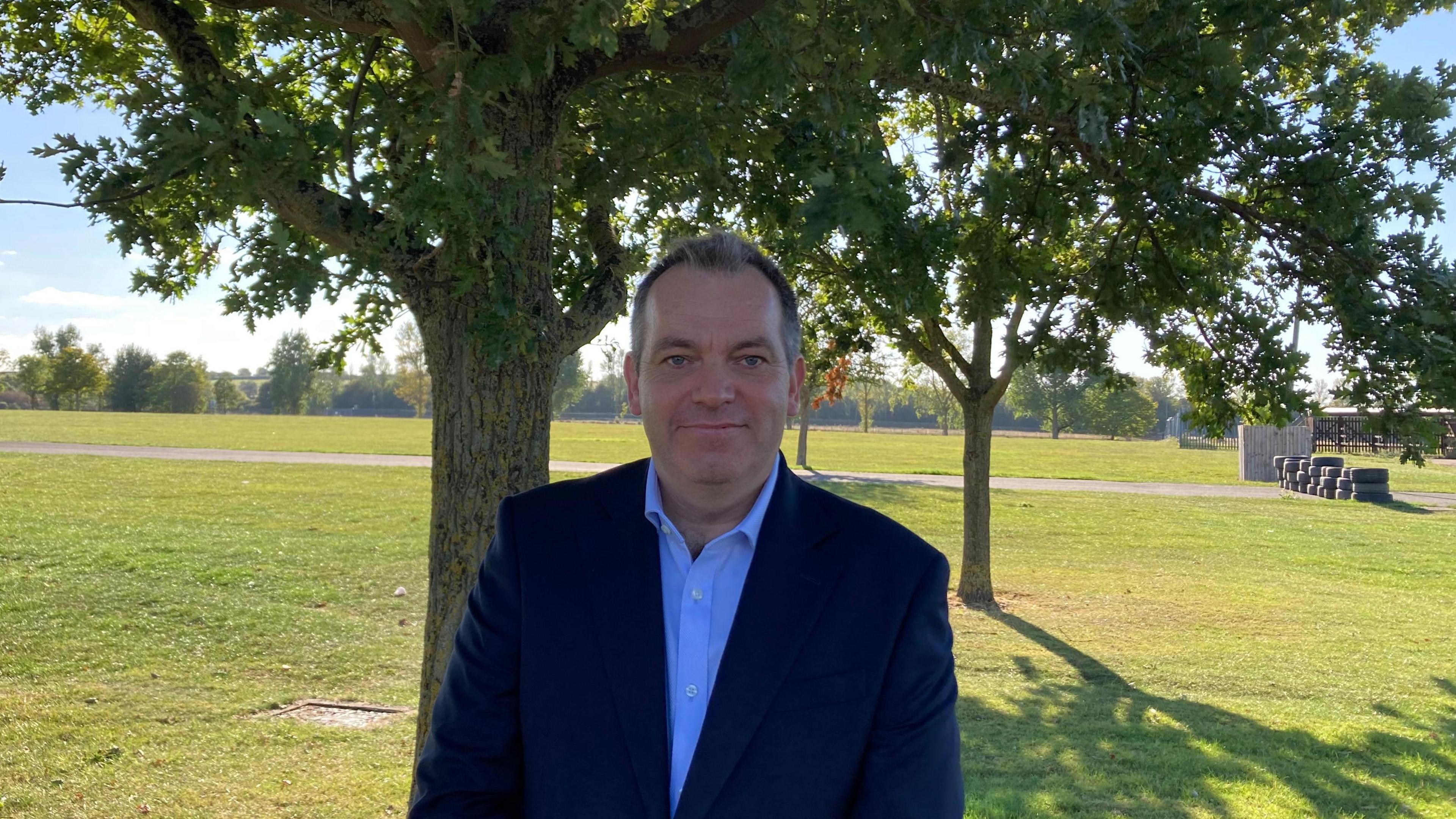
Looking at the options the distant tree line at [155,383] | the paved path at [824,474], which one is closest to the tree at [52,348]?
the distant tree line at [155,383]

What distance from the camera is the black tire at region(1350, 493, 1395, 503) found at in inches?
1001

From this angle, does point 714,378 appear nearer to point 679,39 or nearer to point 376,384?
point 679,39

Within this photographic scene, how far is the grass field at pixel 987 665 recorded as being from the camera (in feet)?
21.0

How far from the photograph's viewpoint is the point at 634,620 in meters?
2.18

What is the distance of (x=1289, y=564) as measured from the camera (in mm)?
16375

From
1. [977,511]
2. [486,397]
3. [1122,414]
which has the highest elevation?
[1122,414]

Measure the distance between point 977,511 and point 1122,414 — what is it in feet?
276

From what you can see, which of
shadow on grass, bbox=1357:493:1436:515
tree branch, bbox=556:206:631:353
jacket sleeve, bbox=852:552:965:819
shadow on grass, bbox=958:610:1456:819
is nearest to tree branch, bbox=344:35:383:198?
tree branch, bbox=556:206:631:353

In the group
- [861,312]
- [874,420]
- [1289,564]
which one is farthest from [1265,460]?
[874,420]

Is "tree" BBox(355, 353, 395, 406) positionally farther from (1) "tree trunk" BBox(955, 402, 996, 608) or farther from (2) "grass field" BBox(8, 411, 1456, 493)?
(1) "tree trunk" BBox(955, 402, 996, 608)

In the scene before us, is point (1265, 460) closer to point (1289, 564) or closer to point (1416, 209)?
point (1289, 564)

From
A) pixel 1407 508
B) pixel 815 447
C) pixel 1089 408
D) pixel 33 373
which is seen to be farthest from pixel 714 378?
pixel 33 373

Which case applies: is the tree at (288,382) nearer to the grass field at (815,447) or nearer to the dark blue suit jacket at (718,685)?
the grass field at (815,447)

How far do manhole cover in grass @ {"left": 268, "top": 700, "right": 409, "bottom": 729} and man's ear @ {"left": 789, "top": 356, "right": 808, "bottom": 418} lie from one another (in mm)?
5981
